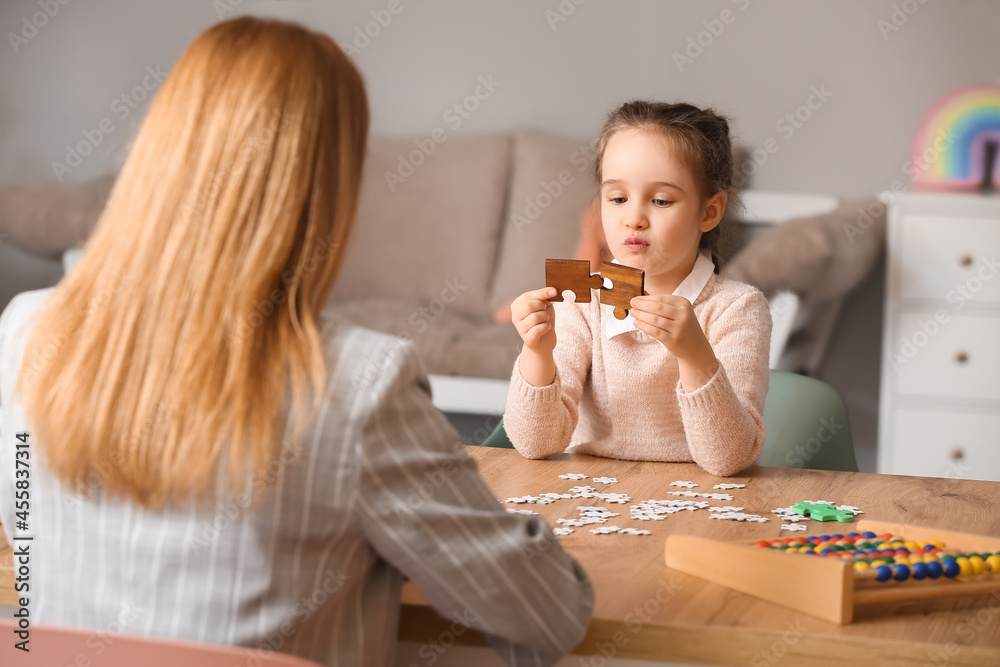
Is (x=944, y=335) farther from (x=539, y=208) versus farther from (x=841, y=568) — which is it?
(x=841, y=568)

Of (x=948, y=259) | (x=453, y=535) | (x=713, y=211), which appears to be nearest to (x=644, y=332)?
(x=713, y=211)

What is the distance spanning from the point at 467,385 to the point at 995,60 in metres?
2.36

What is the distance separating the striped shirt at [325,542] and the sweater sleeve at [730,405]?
0.62 m

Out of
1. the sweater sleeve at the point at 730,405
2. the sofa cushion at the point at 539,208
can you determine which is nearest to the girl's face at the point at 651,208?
the sweater sleeve at the point at 730,405

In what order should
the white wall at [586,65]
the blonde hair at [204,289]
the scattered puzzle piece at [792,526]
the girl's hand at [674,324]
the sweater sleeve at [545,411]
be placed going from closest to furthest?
the blonde hair at [204,289], the scattered puzzle piece at [792,526], the girl's hand at [674,324], the sweater sleeve at [545,411], the white wall at [586,65]

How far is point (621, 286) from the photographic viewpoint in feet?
4.59

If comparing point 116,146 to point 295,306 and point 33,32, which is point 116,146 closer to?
point 33,32

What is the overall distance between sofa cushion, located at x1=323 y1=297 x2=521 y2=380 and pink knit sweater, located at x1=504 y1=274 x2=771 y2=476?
5.20ft

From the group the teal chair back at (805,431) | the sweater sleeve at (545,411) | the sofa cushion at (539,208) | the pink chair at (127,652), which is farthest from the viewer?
the sofa cushion at (539,208)

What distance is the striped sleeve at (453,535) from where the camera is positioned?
2.46 ft

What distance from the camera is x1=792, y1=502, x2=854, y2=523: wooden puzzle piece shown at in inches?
47.7

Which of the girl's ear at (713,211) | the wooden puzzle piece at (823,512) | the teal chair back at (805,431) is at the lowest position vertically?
the teal chair back at (805,431)

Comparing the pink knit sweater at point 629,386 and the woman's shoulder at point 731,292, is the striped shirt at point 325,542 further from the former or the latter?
the woman's shoulder at point 731,292

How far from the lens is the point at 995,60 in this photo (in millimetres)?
3797
